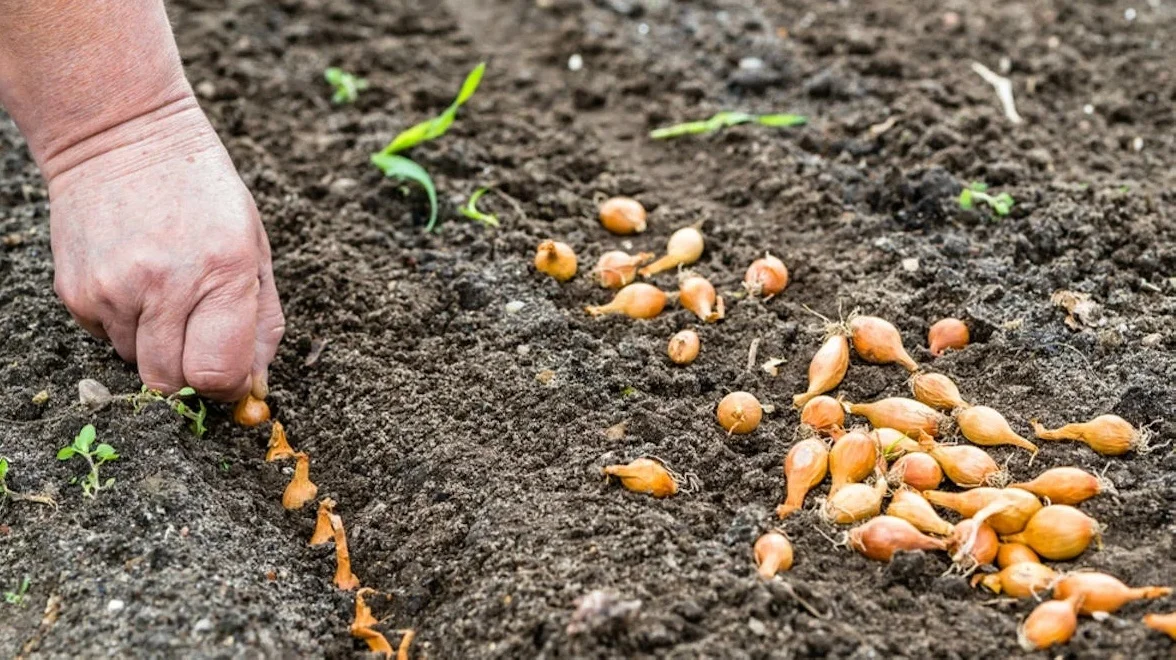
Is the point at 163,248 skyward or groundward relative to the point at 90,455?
skyward

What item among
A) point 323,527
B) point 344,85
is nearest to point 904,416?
point 323,527

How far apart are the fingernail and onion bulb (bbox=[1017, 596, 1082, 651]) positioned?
65.7 inches

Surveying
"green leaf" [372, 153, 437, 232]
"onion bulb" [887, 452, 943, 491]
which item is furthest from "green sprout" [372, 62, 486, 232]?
"onion bulb" [887, 452, 943, 491]

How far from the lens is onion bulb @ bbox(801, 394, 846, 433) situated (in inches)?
101

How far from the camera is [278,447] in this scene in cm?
268

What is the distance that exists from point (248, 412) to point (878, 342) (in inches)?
56.9

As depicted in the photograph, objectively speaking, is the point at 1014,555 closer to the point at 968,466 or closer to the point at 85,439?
the point at 968,466

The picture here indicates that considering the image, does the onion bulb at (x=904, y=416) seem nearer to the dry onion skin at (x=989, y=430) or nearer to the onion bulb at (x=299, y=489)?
the dry onion skin at (x=989, y=430)

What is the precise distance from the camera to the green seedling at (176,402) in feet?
8.34

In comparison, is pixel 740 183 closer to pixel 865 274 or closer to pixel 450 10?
pixel 865 274

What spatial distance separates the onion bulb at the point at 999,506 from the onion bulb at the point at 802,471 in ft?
0.83

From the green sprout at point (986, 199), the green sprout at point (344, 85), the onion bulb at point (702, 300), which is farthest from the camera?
the green sprout at point (344, 85)

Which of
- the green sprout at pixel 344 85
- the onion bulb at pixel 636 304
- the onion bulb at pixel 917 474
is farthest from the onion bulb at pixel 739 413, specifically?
the green sprout at pixel 344 85

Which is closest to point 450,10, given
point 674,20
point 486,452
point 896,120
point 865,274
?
point 674,20
